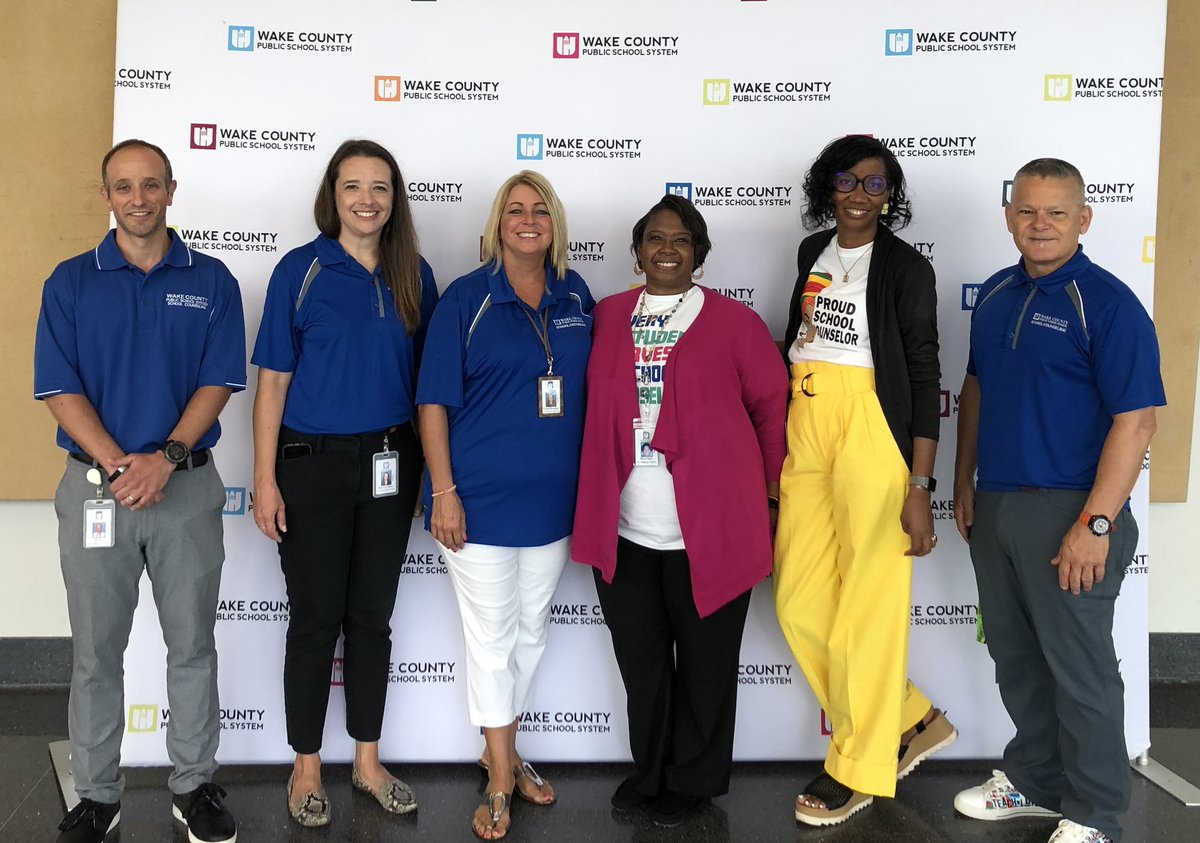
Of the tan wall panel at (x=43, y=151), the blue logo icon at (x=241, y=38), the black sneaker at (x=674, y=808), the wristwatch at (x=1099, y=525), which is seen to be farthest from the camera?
the tan wall panel at (x=43, y=151)

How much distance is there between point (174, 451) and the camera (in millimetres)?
2193

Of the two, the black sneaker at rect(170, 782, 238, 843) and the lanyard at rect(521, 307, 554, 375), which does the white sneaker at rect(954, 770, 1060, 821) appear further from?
the black sneaker at rect(170, 782, 238, 843)

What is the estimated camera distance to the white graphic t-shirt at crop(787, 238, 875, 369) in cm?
236

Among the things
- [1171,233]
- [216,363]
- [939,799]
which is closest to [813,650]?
[939,799]

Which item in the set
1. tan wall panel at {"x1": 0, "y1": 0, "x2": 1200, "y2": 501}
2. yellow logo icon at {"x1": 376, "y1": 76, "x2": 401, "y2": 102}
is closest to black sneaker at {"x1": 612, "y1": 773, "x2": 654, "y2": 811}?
yellow logo icon at {"x1": 376, "y1": 76, "x2": 401, "y2": 102}

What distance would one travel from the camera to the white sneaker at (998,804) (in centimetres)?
249

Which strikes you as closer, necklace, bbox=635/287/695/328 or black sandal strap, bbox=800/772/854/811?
necklace, bbox=635/287/695/328

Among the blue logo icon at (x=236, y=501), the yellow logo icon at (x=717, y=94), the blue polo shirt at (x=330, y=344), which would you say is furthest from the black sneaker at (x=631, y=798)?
the yellow logo icon at (x=717, y=94)

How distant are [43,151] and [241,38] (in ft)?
3.07

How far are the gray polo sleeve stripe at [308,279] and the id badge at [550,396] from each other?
676mm

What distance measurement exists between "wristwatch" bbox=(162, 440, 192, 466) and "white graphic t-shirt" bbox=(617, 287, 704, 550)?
115cm

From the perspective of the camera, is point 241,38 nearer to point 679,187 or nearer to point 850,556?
point 679,187

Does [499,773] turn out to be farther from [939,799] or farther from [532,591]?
[939,799]

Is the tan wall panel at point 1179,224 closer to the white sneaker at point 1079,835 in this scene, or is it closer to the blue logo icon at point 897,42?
the blue logo icon at point 897,42
